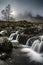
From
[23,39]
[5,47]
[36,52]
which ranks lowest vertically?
[36,52]

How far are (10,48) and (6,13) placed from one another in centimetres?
5232

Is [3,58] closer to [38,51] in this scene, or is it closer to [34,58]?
[34,58]

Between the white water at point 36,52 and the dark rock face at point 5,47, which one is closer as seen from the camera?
the white water at point 36,52

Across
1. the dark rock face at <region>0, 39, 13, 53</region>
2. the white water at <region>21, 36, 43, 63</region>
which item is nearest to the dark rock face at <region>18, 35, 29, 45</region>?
the white water at <region>21, 36, 43, 63</region>

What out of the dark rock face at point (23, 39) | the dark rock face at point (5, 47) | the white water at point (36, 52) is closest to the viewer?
the white water at point (36, 52)

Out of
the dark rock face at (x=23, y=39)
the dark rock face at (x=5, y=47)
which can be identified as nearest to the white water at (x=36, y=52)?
the dark rock face at (x=5, y=47)

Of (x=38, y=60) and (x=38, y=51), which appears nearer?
(x=38, y=60)

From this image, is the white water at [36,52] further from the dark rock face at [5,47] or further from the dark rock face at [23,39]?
the dark rock face at [23,39]

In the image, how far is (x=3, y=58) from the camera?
17.7 metres

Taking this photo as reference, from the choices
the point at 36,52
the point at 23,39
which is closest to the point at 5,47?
the point at 36,52

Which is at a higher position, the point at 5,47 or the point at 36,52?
the point at 5,47

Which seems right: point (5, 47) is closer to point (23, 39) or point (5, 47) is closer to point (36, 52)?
point (36, 52)

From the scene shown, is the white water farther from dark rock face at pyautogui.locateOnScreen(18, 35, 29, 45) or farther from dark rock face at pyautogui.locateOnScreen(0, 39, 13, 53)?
dark rock face at pyautogui.locateOnScreen(18, 35, 29, 45)

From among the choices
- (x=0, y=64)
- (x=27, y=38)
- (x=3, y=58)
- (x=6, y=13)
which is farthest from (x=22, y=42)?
(x=6, y=13)
